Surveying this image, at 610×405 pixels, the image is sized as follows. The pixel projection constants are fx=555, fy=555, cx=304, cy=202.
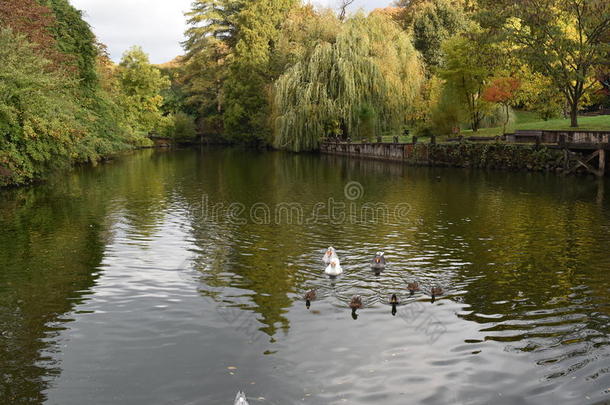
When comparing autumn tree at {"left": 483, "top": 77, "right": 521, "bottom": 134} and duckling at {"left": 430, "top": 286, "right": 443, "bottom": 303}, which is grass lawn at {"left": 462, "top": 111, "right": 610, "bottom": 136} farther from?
duckling at {"left": 430, "top": 286, "right": 443, "bottom": 303}

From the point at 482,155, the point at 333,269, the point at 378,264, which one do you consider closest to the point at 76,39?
the point at 482,155

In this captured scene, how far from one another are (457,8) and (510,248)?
177 feet

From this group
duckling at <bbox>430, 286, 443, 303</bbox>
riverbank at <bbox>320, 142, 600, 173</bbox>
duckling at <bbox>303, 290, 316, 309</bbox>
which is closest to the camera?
duckling at <bbox>303, 290, 316, 309</bbox>

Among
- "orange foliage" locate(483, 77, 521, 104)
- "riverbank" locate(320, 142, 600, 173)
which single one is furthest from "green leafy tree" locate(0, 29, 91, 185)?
"orange foliage" locate(483, 77, 521, 104)

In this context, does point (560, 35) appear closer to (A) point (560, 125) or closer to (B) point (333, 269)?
(A) point (560, 125)

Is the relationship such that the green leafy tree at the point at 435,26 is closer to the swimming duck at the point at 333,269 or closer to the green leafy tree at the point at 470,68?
the green leafy tree at the point at 470,68

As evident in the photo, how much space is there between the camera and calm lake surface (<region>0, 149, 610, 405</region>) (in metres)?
7.95

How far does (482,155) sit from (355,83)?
52.2 ft

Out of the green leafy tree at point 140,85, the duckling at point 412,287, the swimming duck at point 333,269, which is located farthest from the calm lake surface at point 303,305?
the green leafy tree at point 140,85

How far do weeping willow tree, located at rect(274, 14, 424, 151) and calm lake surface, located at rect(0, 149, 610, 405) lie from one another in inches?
1102

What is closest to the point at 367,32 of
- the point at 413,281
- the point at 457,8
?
the point at 457,8

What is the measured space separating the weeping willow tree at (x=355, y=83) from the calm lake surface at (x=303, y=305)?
91.8ft

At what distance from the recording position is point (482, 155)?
37625 millimetres

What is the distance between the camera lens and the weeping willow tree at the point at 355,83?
162ft
